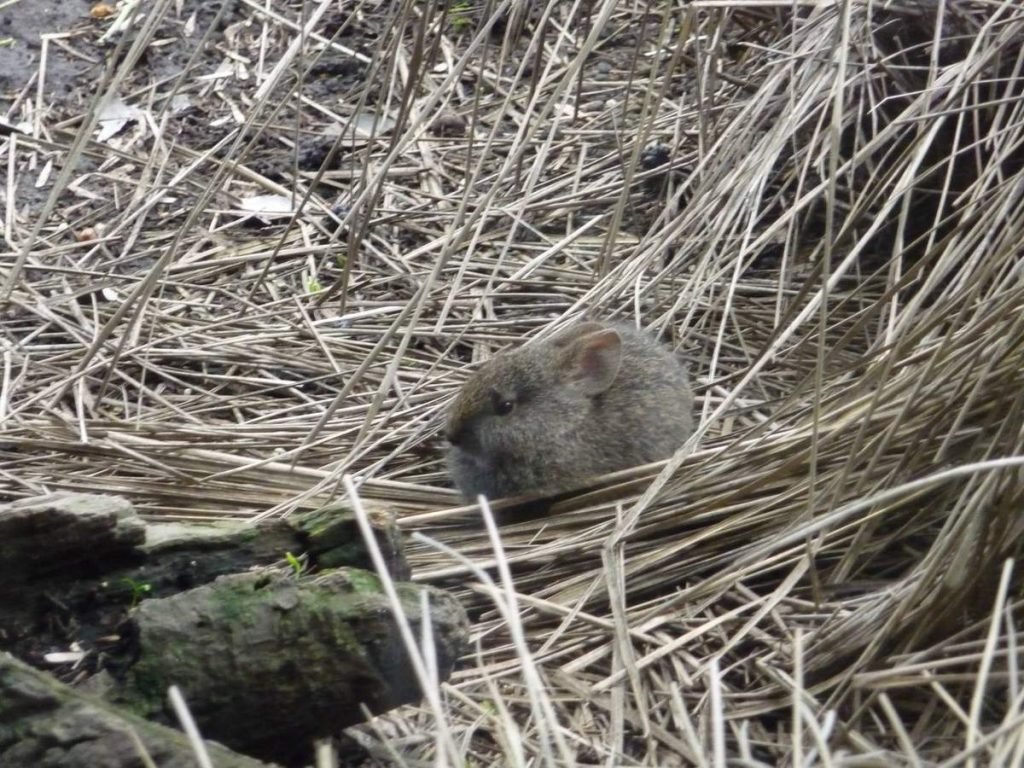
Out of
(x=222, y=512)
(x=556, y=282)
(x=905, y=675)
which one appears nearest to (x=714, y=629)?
(x=905, y=675)

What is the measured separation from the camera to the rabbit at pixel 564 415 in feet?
14.7

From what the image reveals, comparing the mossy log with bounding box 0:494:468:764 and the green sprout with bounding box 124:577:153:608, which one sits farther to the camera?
the green sprout with bounding box 124:577:153:608

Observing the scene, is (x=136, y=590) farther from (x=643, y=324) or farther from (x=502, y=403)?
(x=643, y=324)

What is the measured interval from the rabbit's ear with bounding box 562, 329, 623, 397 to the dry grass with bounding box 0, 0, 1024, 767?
36cm

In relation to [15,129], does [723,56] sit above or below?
above

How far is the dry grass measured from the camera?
3004 mm

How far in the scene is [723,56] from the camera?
5.98m

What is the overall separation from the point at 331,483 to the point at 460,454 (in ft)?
1.79

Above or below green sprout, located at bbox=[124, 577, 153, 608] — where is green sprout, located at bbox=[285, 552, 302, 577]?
above

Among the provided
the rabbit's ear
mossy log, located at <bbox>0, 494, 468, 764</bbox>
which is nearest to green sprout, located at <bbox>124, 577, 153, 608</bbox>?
mossy log, located at <bbox>0, 494, 468, 764</bbox>

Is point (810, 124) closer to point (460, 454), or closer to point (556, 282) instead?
point (556, 282)

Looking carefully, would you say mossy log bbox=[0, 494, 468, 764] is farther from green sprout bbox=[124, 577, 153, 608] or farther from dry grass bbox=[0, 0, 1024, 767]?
dry grass bbox=[0, 0, 1024, 767]

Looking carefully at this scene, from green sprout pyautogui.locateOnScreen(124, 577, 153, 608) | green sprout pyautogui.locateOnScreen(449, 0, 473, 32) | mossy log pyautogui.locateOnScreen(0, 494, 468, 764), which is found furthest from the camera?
green sprout pyautogui.locateOnScreen(449, 0, 473, 32)

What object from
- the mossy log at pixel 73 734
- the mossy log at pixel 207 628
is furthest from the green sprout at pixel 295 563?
the mossy log at pixel 73 734
